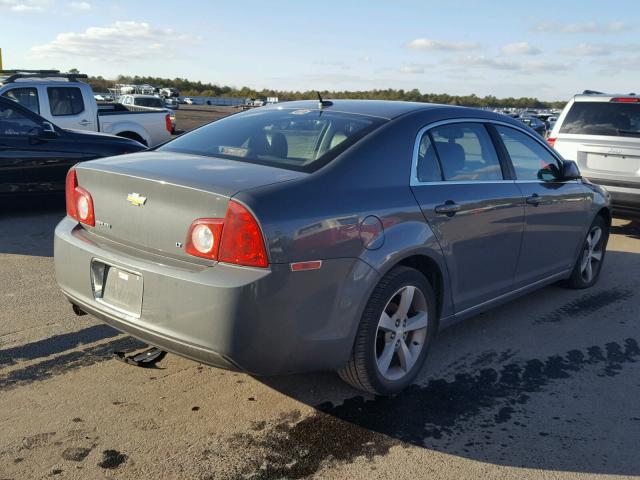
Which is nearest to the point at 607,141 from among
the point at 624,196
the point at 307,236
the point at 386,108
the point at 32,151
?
the point at 624,196

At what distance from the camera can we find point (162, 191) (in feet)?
10.4

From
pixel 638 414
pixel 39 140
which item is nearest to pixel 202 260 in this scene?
pixel 638 414

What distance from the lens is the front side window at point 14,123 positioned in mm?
7953

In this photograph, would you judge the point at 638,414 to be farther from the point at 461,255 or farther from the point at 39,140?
the point at 39,140

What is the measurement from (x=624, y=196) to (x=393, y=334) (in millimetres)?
5690

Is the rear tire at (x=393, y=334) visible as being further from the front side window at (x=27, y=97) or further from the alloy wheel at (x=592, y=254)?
the front side window at (x=27, y=97)

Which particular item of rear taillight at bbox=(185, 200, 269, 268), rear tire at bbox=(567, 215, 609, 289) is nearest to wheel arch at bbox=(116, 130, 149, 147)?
rear tire at bbox=(567, 215, 609, 289)

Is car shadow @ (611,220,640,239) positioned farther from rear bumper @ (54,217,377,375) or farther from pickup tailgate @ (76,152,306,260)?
pickup tailgate @ (76,152,306,260)

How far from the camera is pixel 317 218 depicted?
3.05 meters

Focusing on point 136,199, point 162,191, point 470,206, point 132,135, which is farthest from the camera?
point 132,135

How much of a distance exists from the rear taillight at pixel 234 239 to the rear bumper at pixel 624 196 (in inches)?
259

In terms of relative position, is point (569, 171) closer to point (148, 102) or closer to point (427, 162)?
point (427, 162)

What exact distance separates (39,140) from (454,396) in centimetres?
665

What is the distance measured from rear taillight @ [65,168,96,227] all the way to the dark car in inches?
Answer: 187
